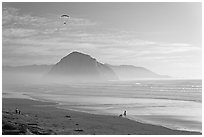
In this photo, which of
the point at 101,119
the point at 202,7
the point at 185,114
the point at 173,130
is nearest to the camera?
the point at 202,7

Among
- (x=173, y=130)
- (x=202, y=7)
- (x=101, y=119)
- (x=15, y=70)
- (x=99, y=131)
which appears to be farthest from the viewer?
(x=15, y=70)

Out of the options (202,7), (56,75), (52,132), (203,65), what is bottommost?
(52,132)

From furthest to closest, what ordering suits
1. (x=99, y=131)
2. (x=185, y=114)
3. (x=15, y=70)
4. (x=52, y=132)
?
(x=15, y=70), (x=185, y=114), (x=99, y=131), (x=52, y=132)

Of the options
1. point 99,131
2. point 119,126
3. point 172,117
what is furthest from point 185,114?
point 99,131

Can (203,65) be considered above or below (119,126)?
above

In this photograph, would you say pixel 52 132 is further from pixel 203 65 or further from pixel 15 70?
pixel 15 70

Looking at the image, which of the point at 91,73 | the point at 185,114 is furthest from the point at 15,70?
the point at 185,114

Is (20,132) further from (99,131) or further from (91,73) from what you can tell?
(91,73)

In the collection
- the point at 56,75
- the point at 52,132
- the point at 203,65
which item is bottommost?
the point at 52,132

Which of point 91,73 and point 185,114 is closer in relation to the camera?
point 185,114
